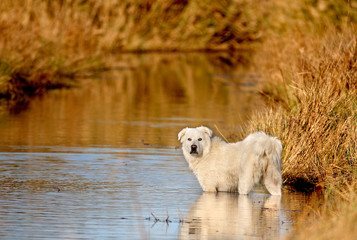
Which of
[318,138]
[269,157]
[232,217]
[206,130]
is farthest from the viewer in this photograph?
[318,138]

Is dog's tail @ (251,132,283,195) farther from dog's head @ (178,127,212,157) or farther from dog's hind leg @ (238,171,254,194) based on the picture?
dog's head @ (178,127,212,157)

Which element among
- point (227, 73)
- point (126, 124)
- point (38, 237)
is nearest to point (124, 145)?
point (126, 124)

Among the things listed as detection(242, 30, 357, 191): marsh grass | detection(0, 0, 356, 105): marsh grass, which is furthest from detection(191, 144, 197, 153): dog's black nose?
detection(0, 0, 356, 105): marsh grass

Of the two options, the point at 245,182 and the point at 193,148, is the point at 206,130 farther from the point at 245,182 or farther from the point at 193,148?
the point at 245,182

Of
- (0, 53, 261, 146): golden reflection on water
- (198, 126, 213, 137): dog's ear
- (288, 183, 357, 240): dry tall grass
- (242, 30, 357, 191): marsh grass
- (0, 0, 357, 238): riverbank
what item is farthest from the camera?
(0, 53, 261, 146): golden reflection on water

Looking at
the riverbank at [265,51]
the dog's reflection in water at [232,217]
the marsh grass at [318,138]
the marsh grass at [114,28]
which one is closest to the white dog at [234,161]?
the dog's reflection in water at [232,217]

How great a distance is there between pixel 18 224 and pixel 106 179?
10.1ft

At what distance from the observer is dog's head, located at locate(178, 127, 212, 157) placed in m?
11.5

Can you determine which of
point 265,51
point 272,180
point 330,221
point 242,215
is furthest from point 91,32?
point 330,221

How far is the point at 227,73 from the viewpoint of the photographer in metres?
36.3

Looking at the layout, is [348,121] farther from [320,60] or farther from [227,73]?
[227,73]

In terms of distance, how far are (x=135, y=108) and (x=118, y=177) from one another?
10778mm

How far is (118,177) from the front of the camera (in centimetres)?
1249

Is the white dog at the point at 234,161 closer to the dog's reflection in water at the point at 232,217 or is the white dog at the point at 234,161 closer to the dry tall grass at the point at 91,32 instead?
the dog's reflection in water at the point at 232,217
